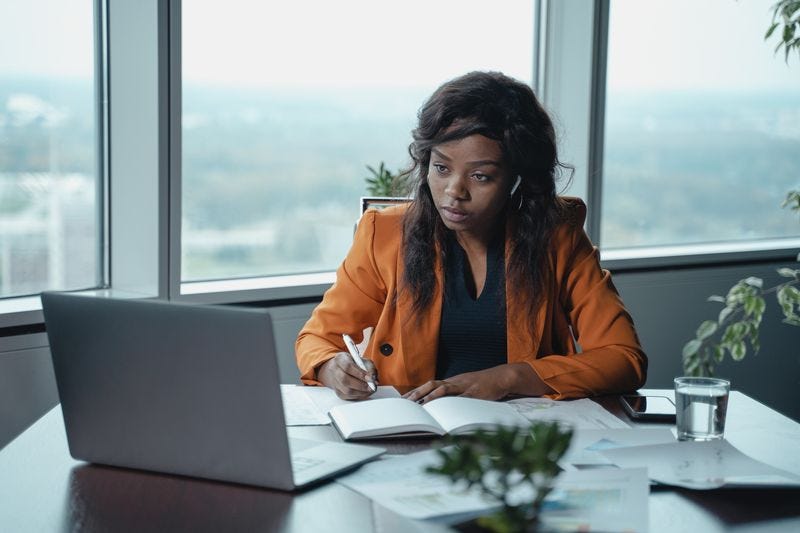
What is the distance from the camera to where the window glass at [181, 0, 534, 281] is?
121 inches

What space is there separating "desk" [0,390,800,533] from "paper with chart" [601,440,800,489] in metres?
0.02

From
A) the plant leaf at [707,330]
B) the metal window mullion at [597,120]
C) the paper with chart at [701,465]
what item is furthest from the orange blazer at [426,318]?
the metal window mullion at [597,120]

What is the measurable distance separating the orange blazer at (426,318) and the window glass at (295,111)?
42.1 inches

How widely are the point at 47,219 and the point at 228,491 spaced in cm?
176

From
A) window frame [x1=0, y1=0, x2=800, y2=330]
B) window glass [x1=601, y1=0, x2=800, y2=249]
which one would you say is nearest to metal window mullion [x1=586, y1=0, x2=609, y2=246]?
window glass [x1=601, y1=0, x2=800, y2=249]

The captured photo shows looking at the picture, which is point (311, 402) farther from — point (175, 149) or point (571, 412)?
point (175, 149)

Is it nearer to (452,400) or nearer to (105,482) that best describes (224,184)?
(452,400)

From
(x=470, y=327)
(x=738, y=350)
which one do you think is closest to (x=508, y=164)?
(x=470, y=327)

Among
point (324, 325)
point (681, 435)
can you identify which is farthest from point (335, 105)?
point (681, 435)

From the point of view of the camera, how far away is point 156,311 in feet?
4.07

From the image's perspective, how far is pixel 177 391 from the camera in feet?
4.13

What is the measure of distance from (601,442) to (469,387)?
34cm

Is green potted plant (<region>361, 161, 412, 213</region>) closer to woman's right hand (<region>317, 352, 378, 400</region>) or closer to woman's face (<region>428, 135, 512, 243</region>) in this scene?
woman's face (<region>428, 135, 512, 243</region>)

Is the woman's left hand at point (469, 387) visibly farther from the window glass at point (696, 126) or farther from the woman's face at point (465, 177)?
the window glass at point (696, 126)
